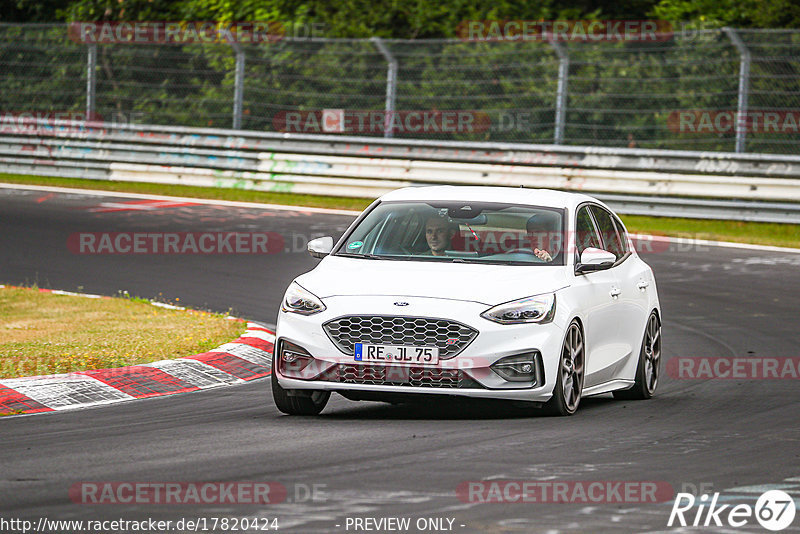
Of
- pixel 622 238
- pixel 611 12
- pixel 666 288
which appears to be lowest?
pixel 666 288

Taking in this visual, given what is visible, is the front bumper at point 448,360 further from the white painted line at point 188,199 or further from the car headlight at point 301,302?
the white painted line at point 188,199

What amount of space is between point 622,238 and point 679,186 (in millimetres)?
11210

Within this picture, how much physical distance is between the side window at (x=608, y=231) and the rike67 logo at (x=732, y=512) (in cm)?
412

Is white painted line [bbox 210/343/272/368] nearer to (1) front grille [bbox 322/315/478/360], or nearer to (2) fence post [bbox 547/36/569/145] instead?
(1) front grille [bbox 322/315/478/360]

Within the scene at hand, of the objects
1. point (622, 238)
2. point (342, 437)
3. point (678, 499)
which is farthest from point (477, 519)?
point (622, 238)

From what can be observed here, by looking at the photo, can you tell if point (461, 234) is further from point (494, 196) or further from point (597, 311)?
point (597, 311)

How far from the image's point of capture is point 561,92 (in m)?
22.7

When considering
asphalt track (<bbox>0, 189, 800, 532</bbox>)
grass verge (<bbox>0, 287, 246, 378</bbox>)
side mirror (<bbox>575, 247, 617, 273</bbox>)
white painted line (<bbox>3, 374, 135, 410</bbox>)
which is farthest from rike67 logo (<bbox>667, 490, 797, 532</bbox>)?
grass verge (<bbox>0, 287, 246, 378</bbox>)

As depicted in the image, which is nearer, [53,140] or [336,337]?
[336,337]

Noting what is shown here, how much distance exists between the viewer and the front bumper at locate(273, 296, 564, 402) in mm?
8625

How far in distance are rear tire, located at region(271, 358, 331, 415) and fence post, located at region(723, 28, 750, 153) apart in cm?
1365

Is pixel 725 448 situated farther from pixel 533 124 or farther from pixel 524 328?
pixel 533 124

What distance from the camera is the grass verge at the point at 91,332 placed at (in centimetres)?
1046

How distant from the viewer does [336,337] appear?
8.77 m
